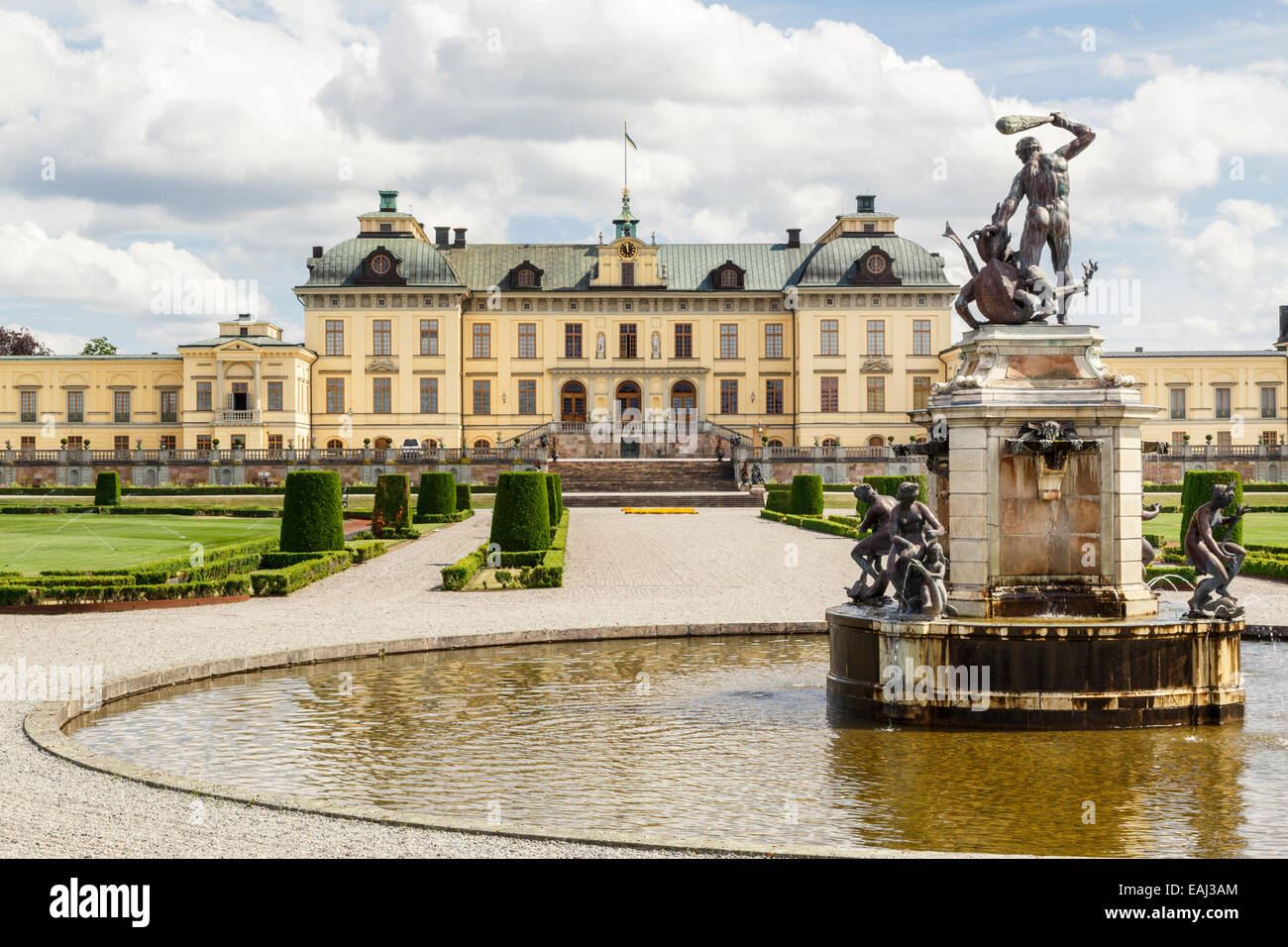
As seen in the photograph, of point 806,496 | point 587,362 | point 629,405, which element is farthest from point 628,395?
point 806,496

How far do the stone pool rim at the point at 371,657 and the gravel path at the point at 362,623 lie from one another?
0.31ft

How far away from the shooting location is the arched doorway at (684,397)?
69.2 metres

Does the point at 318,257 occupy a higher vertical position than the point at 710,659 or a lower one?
higher

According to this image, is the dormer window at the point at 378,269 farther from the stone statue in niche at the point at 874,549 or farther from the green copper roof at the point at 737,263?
the stone statue in niche at the point at 874,549

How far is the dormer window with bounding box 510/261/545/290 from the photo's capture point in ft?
226

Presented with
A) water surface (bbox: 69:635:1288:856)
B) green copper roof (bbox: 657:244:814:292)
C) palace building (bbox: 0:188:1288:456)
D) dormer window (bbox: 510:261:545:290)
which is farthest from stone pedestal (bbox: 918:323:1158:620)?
green copper roof (bbox: 657:244:814:292)

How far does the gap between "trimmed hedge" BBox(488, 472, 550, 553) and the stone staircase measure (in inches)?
897

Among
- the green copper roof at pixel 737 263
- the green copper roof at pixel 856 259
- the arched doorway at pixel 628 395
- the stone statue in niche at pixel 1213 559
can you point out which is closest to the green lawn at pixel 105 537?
the stone statue in niche at pixel 1213 559

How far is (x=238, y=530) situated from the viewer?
104ft

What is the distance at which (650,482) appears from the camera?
5375 cm

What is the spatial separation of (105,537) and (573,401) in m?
41.1

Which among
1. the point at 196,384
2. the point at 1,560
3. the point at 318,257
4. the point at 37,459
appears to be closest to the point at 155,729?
the point at 1,560

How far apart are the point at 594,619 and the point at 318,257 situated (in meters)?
58.3
